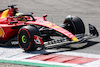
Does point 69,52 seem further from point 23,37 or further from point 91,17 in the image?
point 91,17

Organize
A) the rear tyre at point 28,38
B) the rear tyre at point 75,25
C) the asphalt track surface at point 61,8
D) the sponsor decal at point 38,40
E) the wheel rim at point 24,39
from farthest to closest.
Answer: the asphalt track surface at point 61,8 < the rear tyre at point 75,25 < the wheel rim at point 24,39 < the rear tyre at point 28,38 < the sponsor decal at point 38,40

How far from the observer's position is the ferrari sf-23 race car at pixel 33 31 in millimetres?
8508

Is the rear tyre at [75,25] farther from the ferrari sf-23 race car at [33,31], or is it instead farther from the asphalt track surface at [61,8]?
the asphalt track surface at [61,8]

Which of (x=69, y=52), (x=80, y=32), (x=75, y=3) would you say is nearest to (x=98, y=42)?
(x=80, y=32)

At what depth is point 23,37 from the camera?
874cm

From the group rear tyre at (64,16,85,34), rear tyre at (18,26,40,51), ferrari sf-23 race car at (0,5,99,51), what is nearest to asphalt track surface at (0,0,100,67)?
rear tyre at (64,16,85,34)

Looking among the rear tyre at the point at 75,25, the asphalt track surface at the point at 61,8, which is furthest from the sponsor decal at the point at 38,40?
the asphalt track surface at the point at 61,8

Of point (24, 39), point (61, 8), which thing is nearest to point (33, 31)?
point (24, 39)

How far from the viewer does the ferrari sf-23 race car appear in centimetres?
851

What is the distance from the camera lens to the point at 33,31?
335 inches

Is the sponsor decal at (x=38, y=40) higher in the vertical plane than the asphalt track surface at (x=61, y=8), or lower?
lower

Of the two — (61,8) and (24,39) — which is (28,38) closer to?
(24,39)

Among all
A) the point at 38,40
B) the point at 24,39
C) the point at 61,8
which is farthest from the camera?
the point at 61,8

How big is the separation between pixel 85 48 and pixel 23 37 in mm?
2174
